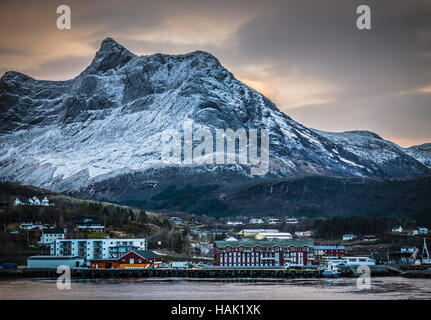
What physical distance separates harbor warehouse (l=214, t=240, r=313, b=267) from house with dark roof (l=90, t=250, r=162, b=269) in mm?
11097

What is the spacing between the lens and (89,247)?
12131cm

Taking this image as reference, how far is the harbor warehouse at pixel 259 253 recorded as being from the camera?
120 m

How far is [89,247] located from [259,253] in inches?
996

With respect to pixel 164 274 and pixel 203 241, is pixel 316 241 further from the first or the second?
pixel 164 274

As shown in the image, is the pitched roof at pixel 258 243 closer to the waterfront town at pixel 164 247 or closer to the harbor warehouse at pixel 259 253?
the harbor warehouse at pixel 259 253

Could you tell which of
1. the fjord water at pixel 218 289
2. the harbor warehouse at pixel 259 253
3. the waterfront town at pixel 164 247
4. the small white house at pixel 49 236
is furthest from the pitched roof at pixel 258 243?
the small white house at pixel 49 236

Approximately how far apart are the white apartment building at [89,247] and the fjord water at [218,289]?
1908 centimetres

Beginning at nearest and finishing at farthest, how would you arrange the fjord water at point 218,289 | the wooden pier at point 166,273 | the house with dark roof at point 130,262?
the fjord water at point 218,289, the wooden pier at point 166,273, the house with dark roof at point 130,262

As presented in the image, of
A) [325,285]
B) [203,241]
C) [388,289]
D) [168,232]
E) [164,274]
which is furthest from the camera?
[203,241]

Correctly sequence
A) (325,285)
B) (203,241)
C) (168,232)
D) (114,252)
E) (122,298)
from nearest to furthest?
(122,298) < (325,285) < (114,252) < (168,232) < (203,241)

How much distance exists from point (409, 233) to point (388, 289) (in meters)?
78.2
